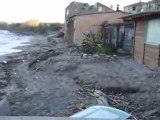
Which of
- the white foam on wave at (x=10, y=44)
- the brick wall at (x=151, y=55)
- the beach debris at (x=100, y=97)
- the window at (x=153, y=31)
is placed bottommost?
the white foam on wave at (x=10, y=44)

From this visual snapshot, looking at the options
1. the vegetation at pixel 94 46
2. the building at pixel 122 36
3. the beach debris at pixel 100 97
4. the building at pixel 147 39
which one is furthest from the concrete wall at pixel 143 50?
the beach debris at pixel 100 97

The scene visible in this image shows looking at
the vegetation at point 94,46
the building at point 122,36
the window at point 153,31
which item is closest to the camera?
the window at point 153,31

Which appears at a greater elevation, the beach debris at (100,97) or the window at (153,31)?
the window at (153,31)

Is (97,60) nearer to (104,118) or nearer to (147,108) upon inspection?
(147,108)

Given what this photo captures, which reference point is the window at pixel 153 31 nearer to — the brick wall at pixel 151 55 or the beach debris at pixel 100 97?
the brick wall at pixel 151 55

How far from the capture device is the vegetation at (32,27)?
100544mm

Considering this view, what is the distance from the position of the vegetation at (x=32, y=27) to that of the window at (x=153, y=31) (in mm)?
73835

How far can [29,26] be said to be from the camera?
370ft

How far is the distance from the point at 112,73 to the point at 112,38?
16.6 meters

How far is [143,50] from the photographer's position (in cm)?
2339

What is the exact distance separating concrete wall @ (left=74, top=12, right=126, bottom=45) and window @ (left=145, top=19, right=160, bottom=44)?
2046 centimetres

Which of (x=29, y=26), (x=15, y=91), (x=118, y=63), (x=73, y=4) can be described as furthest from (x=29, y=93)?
(x=29, y=26)

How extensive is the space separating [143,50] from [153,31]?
1.92 metres

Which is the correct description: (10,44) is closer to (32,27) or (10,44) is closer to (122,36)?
(122,36)
